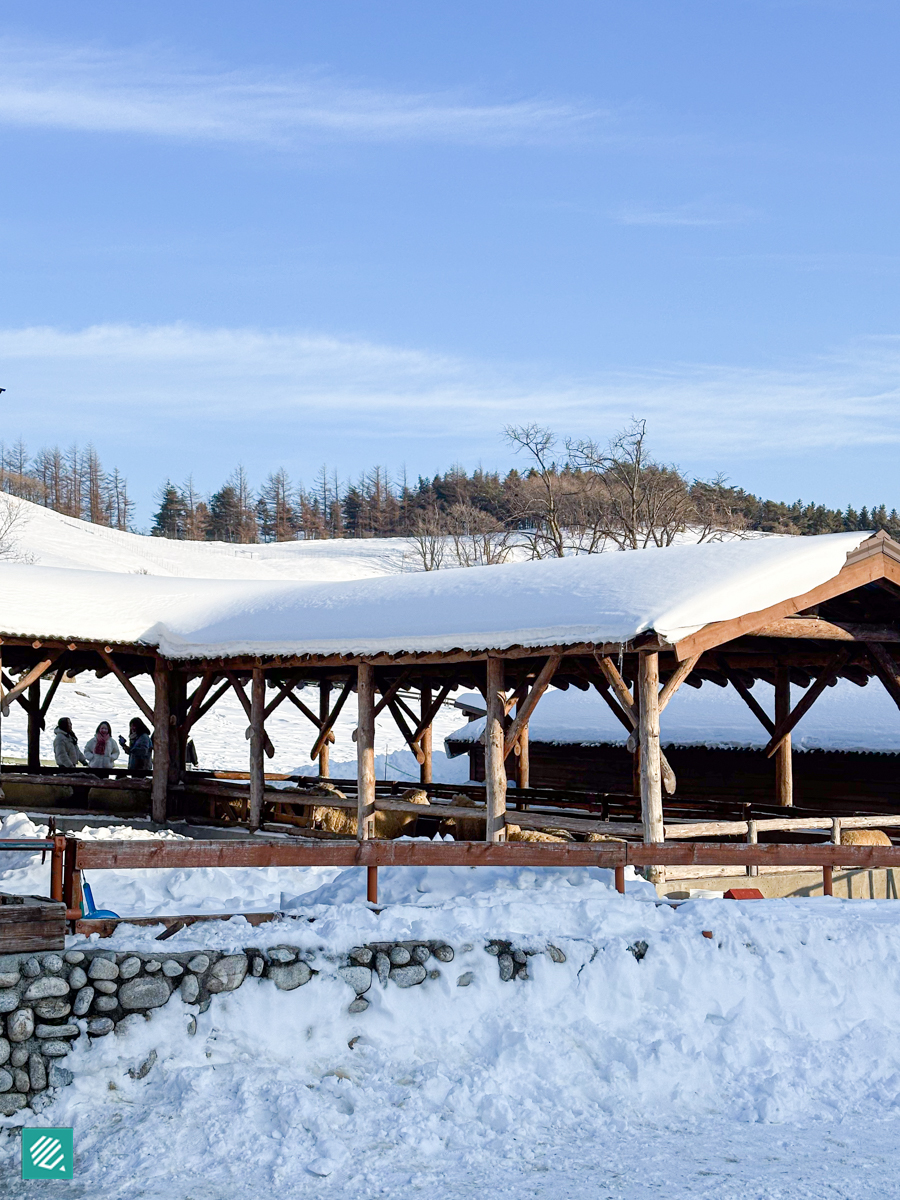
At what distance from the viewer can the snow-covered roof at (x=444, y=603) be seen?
39.9ft

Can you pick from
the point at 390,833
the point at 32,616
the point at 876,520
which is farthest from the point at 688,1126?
the point at 876,520

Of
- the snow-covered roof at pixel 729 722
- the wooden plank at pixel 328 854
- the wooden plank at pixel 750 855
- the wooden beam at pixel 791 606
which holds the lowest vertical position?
the wooden plank at pixel 750 855

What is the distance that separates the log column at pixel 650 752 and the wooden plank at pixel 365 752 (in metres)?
4.07

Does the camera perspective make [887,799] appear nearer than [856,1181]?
No

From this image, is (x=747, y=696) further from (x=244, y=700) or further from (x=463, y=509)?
(x=463, y=509)

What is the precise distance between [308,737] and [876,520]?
65.5 m

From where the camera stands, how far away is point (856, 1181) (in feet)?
17.7

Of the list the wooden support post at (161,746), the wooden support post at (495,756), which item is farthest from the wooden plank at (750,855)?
the wooden support post at (161,746)

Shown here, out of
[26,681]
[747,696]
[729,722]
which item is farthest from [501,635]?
[729,722]

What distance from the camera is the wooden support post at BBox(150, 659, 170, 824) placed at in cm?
1798

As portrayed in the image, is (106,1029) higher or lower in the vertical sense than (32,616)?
lower

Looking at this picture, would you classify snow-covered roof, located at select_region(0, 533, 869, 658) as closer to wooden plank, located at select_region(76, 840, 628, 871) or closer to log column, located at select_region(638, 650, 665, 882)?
log column, located at select_region(638, 650, 665, 882)

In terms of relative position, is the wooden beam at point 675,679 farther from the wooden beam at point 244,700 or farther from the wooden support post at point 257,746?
the wooden beam at point 244,700

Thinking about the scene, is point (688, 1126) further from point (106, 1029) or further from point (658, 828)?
point (658, 828)
